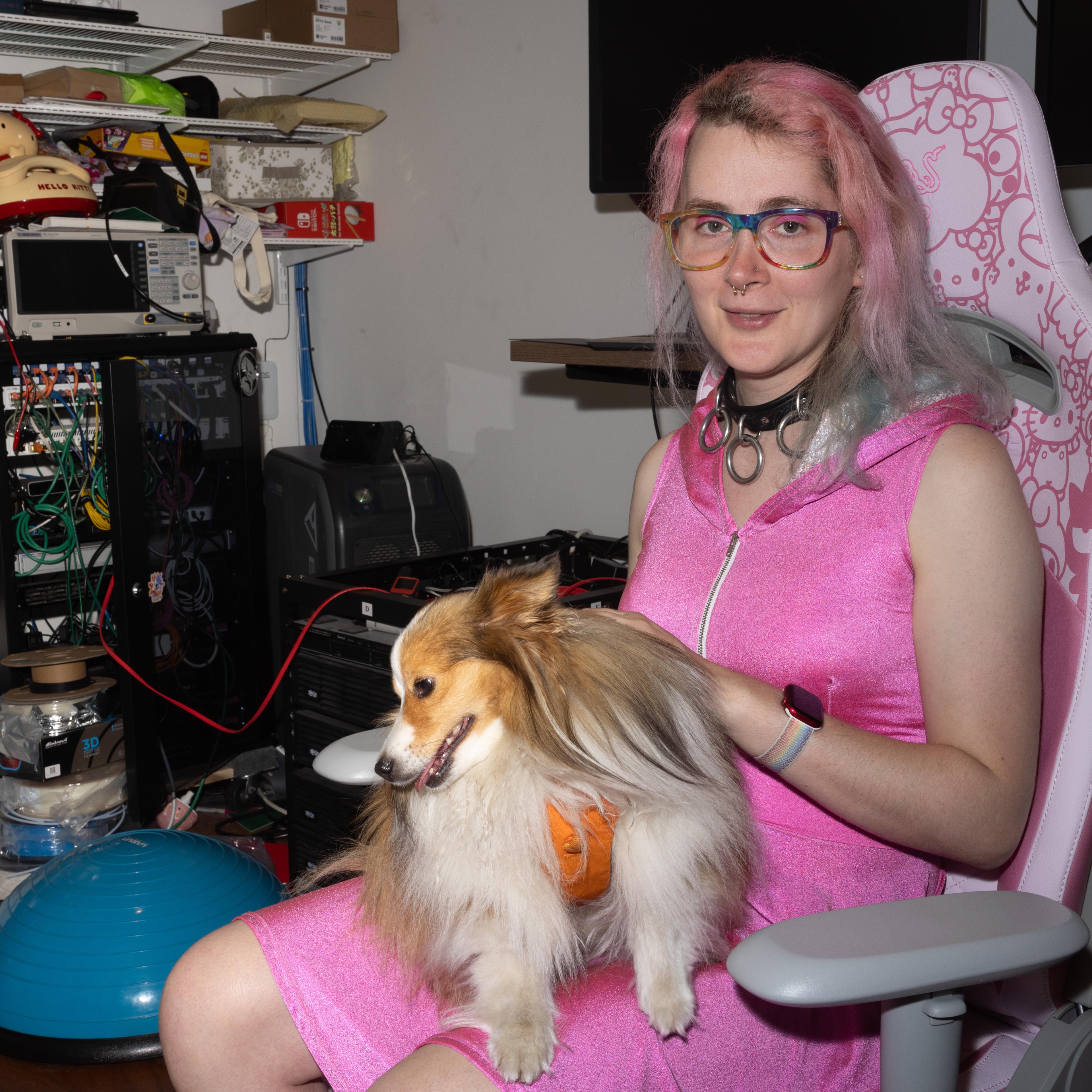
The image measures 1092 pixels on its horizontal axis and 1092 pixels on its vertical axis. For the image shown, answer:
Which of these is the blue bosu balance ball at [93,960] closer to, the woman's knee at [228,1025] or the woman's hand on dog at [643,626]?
the woman's knee at [228,1025]

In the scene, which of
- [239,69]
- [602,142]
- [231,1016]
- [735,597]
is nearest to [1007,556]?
[735,597]

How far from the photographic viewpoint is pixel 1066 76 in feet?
4.91

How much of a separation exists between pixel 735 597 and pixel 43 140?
8.45 ft

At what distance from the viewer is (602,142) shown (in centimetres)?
199

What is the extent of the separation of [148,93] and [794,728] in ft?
9.21

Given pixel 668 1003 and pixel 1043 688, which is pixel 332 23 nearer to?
pixel 1043 688

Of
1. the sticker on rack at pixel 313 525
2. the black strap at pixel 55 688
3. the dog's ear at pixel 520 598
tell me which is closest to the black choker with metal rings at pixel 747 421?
the dog's ear at pixel 520 598

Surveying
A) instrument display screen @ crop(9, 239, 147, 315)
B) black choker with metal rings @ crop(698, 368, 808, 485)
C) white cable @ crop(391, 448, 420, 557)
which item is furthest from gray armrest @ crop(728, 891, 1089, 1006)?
instrument display screen @ crop(9, 239, 147, 315)

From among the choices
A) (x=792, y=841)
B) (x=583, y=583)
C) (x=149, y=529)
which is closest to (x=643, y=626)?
(x=792, y=841)

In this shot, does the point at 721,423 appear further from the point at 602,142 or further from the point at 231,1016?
the point at 602,142

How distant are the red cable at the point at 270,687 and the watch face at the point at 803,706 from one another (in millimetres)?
964

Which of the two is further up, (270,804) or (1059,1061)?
(1059,1061)

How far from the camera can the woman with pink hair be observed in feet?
3.08

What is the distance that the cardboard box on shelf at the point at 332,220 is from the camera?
11.1ft
